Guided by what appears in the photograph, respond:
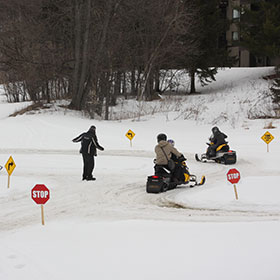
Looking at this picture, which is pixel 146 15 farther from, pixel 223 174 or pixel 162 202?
pixel 162 202

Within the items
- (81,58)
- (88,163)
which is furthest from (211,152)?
(81,58)

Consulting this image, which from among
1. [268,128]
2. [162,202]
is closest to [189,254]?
[162,202]

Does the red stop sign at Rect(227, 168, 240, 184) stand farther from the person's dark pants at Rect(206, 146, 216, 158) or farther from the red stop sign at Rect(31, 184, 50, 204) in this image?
the person's dark pants at Rect(206, 146, 216, 158)

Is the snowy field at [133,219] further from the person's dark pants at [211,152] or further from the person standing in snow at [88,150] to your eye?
the person standing in snow at [88,150]

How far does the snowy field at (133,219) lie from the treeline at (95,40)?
10.6m

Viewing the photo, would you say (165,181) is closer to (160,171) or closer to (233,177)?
(160,171)

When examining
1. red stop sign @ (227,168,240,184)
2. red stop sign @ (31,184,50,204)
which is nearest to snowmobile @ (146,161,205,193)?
red stop sign @ (227,168,240,184)

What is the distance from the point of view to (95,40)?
33875mm

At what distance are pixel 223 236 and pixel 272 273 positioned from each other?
148 centimetres

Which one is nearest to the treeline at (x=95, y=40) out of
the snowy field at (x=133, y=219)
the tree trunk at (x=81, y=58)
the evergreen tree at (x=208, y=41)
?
the tree trunk at (x=81, y=58)

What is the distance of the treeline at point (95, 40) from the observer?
3222cm

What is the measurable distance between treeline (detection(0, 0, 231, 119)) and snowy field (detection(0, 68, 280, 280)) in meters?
10.6

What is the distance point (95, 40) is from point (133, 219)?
87.1 feet

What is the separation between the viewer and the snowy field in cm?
612
